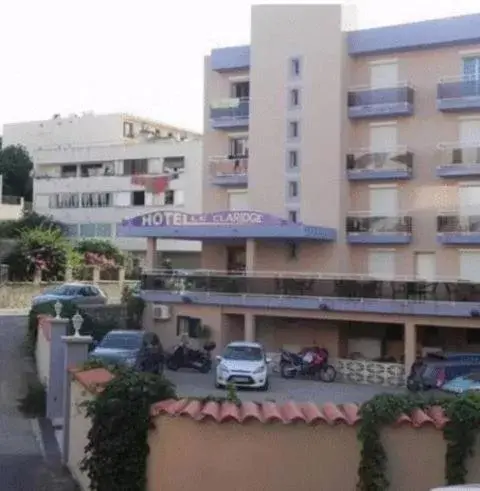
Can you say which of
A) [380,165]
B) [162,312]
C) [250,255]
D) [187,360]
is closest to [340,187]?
[380,165]

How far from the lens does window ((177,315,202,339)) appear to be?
114 feet

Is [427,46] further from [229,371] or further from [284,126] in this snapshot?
[229,371]

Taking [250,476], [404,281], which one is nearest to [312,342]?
[404,281]

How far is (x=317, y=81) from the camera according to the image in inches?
1406

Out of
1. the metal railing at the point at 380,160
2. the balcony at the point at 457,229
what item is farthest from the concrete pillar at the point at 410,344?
the metal railing at the point at 380,160

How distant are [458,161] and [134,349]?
14.3 m

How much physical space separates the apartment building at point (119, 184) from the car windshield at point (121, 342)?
101ft

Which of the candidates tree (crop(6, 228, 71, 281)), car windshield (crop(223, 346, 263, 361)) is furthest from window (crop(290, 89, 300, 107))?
tree (crop(6, 228, 71, 281))

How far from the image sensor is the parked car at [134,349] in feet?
87.4

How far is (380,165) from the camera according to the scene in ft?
115

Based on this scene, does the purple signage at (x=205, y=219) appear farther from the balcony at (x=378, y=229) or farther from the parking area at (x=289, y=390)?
the parking area at (x=289, y=390)

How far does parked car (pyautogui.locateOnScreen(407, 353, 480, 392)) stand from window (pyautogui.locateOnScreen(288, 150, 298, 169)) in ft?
37.0

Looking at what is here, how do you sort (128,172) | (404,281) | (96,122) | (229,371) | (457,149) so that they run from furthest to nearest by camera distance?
(96,122), (128,172), (457,149), (404,281), (229,371)

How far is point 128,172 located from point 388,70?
32498 millimetres
